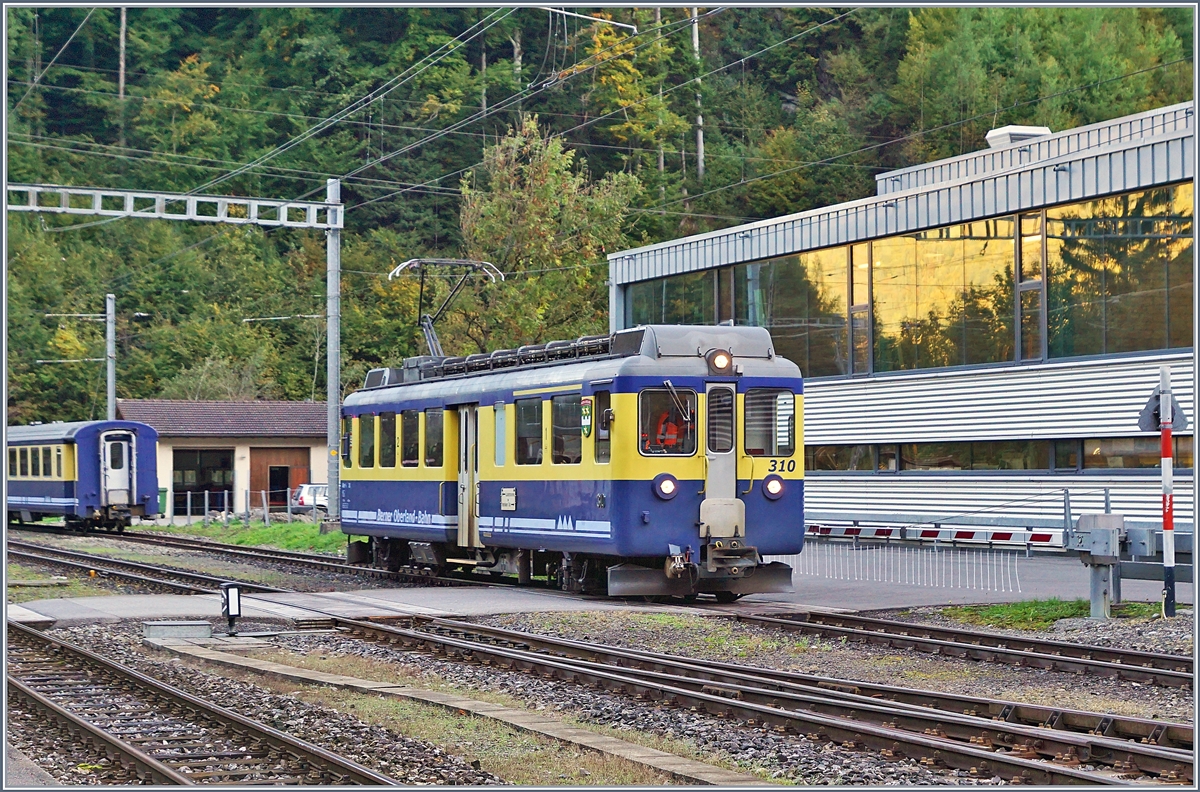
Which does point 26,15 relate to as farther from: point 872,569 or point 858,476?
point 872,569

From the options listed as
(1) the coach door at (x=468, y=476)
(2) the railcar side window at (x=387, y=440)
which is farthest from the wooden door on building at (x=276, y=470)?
(1) the coach door at (x=468, y=476)

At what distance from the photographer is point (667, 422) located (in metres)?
18.7

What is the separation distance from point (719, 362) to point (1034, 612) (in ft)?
15.2

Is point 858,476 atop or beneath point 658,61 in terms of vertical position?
beneath

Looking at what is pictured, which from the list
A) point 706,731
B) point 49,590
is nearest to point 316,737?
point 706,731

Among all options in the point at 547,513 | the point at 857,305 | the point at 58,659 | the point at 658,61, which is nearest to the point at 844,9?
the point at 658,61

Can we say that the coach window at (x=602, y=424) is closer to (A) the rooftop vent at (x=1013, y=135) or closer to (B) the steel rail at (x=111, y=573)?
(B) the steel rail at (x=111, y=573)

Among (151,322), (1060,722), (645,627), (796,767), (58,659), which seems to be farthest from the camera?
(151,322)

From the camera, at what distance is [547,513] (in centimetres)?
1983

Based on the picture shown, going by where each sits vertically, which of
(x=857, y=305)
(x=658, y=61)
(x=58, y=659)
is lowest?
(x=58, y=659)

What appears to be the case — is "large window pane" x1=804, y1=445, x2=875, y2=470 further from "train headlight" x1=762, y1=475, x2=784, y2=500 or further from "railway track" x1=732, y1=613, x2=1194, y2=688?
"railway track" x1=732, y1=613, x2=1194, y2=688

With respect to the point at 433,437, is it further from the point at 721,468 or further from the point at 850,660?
the point at 850,660

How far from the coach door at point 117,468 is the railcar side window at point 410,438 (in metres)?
20.9

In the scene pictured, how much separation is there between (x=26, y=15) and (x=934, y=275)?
5270 centimetres
